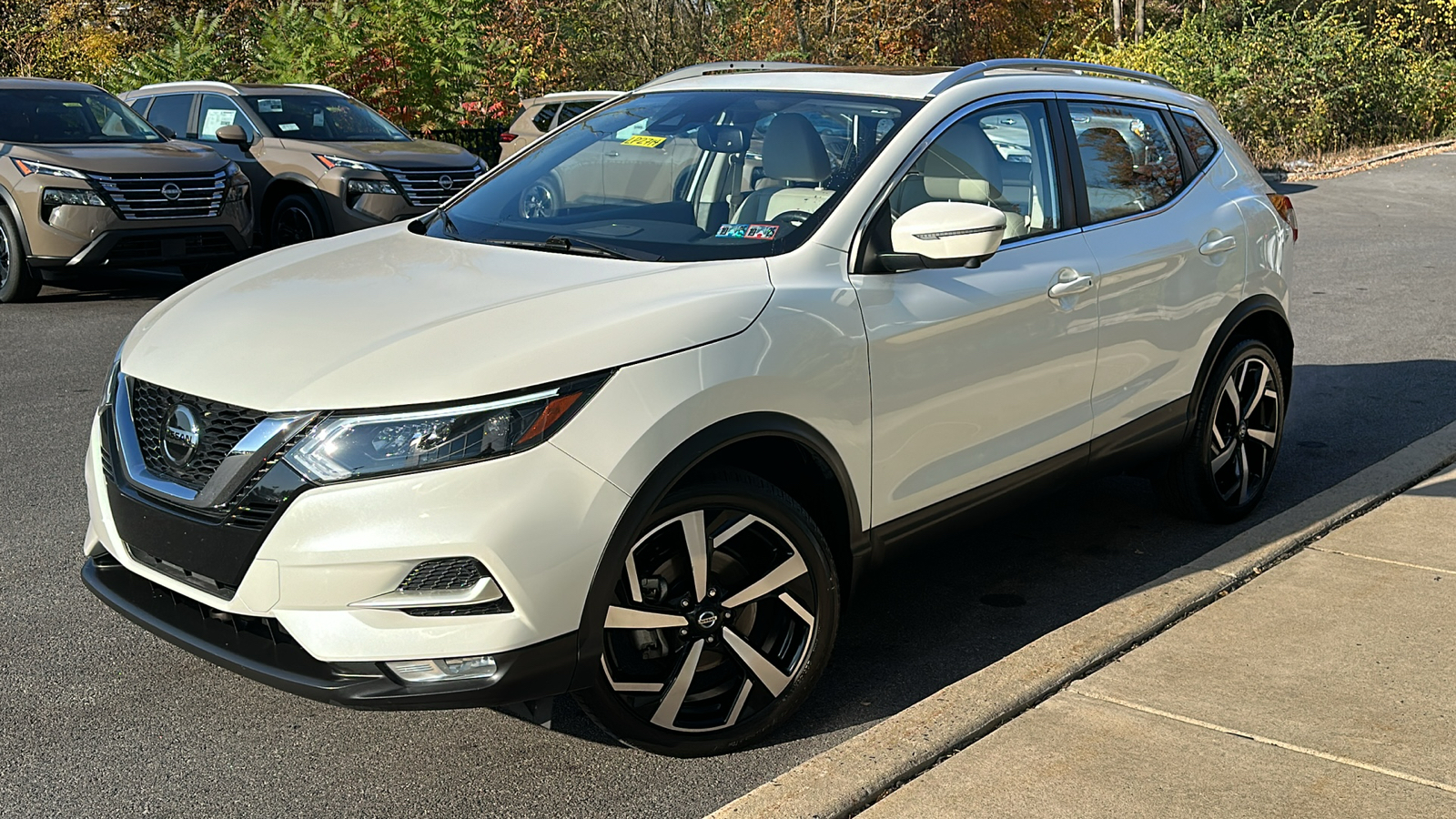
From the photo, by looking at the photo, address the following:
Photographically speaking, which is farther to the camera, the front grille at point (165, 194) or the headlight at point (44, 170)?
the front grille at point (165, 194)

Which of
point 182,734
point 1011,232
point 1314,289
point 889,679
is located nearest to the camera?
point 182,734

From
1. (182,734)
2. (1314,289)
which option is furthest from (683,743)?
(1314,289)

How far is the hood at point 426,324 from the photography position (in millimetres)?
3117

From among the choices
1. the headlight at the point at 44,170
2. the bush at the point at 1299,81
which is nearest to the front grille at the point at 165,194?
the headlight at the point at 44,170

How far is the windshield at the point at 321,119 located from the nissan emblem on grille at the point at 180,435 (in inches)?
388

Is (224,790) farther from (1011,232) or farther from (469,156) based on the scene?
(469,156)

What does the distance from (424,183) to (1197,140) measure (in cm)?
822

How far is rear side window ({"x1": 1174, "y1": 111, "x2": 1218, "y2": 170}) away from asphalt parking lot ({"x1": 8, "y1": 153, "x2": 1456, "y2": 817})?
4.79 feet

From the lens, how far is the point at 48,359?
28.1 ft

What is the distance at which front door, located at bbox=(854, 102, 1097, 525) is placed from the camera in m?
3.89

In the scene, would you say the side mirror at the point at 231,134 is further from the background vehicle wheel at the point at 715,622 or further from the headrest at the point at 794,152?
the background vehicle wheel at the point at 715,622

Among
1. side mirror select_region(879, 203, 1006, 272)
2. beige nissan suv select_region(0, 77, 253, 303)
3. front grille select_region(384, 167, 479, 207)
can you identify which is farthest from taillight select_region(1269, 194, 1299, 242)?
beige nissan suv select_region(0, 77, 253, 303)

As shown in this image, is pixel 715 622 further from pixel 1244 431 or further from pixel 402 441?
pixel 1244 431

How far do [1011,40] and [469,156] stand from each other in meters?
27.8
